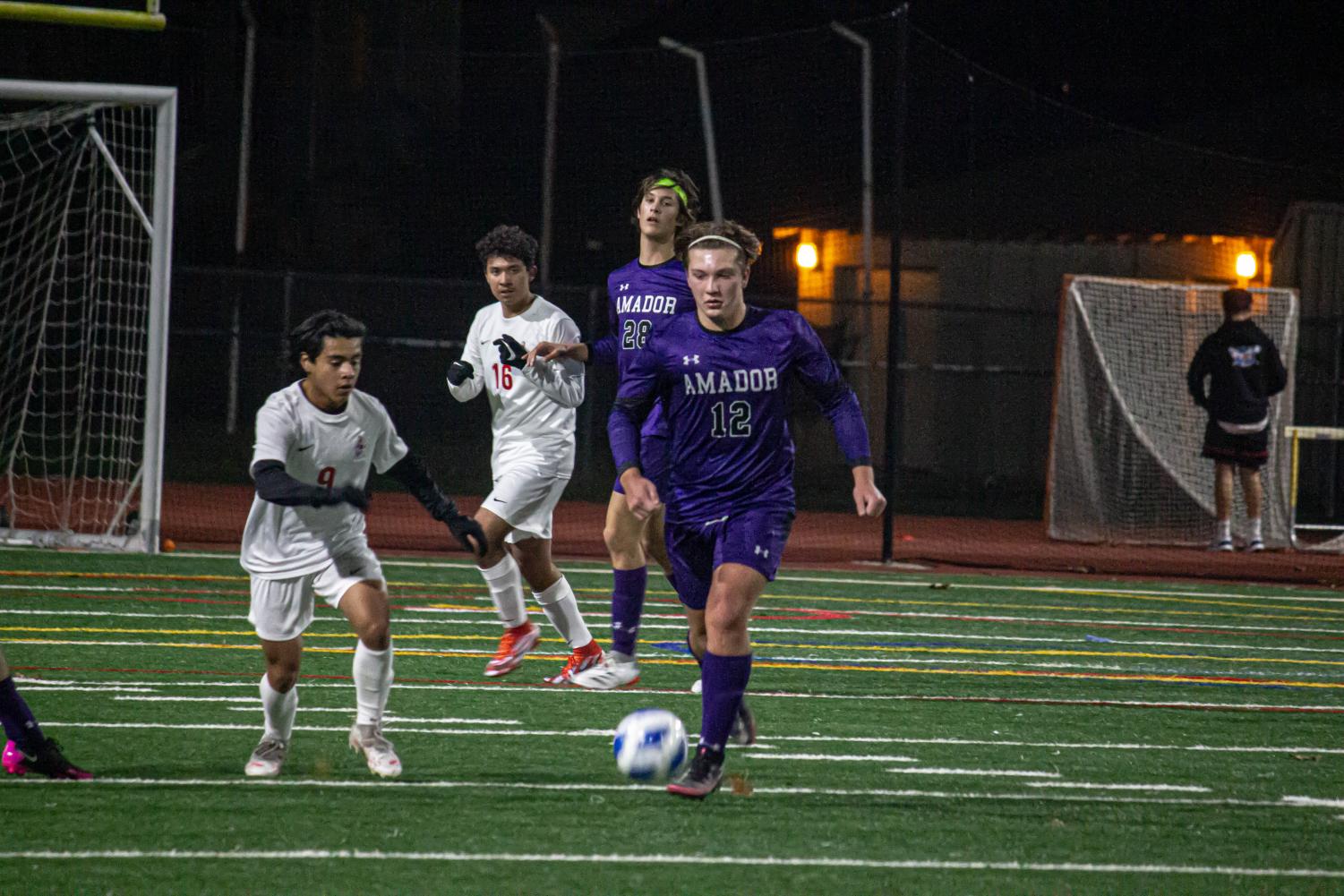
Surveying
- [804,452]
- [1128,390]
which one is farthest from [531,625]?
[804,452]

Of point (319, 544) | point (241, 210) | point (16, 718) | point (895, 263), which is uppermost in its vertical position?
point (241, 210)

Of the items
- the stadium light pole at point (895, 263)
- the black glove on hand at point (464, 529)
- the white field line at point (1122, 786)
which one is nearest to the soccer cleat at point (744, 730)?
the white field line at point (1122, 786)

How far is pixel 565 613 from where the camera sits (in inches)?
→ 334

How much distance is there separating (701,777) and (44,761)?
2.21 metres

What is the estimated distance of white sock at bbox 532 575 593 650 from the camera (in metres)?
8.48

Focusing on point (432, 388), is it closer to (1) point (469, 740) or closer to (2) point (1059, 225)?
(2) point (1059, 225)

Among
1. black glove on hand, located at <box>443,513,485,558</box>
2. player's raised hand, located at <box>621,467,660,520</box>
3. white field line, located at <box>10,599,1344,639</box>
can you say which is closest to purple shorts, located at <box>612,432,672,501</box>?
player's raised hand, located at <box>621,467,660,520</box>

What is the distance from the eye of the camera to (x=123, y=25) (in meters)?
11.1

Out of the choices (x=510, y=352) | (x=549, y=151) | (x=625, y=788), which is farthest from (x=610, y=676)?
(x=549, y=151)

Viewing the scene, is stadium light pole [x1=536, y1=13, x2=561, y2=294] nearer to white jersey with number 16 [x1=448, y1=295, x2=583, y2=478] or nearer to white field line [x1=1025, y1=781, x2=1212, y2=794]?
white jersey with number 16 [x1=448, y1=295, x2=583, y2=478]

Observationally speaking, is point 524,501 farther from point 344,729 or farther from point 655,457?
point 655,457

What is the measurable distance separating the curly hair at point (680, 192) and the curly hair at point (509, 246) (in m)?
0.57

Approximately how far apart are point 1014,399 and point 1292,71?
43.3ft

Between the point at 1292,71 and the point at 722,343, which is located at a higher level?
the point at 1292,71
